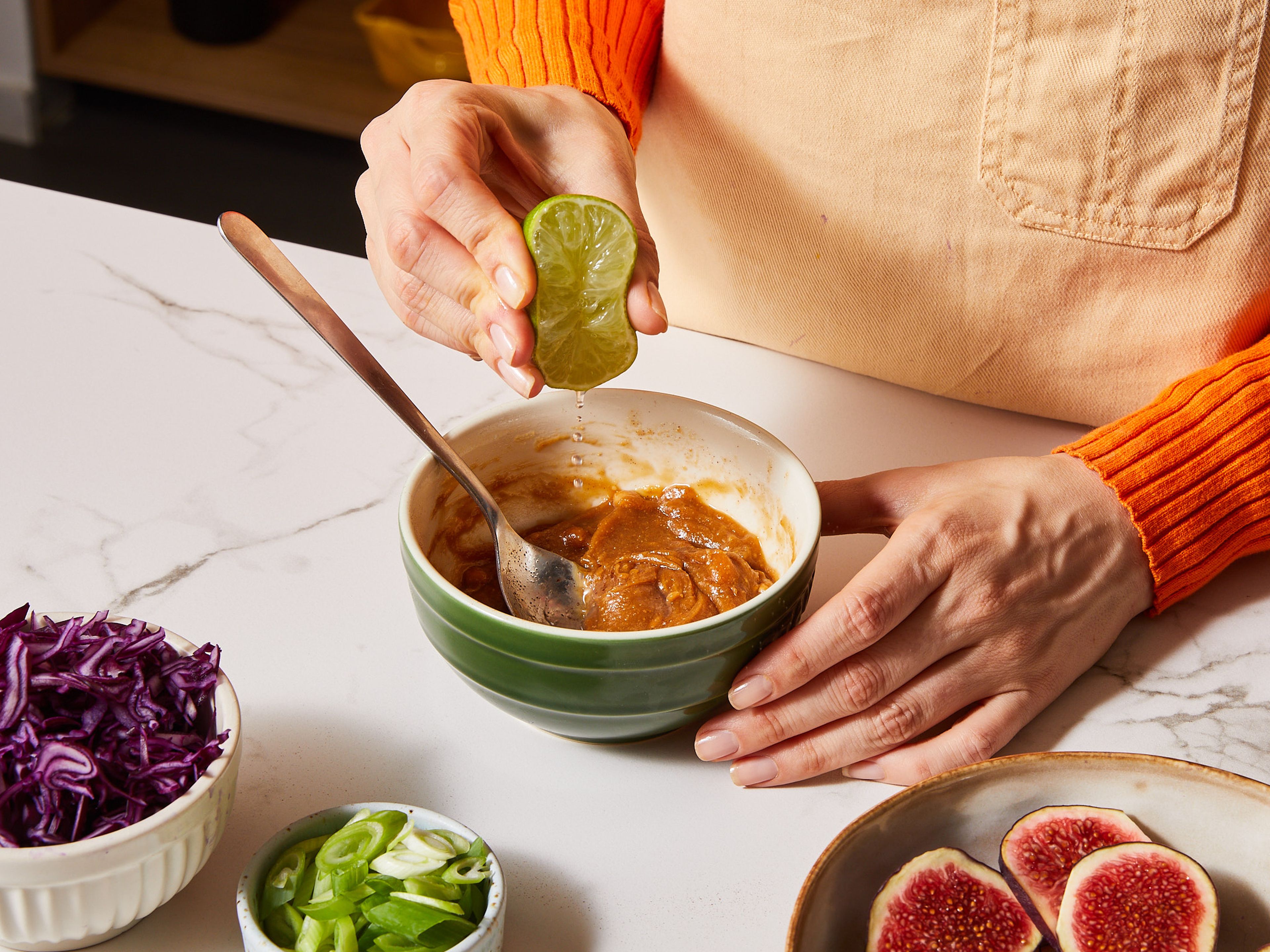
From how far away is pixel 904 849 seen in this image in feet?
2.99

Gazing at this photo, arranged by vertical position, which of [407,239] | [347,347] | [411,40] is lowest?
[411,40]

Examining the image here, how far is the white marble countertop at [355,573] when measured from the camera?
3.22 ft

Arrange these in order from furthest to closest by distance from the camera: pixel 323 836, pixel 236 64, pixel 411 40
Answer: pixel 236 64 → pixel 411 40 → pixel 323 836

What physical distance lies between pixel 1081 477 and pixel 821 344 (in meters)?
0.45

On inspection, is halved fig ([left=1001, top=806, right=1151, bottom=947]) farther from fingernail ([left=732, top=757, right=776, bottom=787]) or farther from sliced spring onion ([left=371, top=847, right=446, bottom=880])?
sliced spring onion ([left=371, top=847, right=446, bottom=880])

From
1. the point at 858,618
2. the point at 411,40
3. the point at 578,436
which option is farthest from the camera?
the point at 411,40

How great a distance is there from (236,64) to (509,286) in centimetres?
391

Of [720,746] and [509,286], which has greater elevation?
[509,286]

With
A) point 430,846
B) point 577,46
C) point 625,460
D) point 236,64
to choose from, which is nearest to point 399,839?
point 430,846

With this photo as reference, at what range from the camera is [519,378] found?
3.47ft

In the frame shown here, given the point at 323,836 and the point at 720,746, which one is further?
the point at 720,746

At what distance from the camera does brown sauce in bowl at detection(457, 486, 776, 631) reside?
111 centimetres

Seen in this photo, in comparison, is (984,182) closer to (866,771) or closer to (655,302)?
(655,302)

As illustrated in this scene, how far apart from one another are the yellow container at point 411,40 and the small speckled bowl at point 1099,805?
3.39 m
